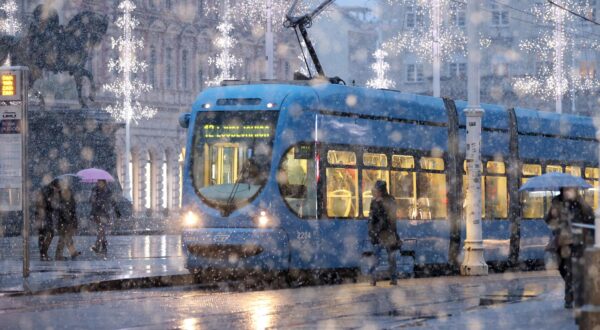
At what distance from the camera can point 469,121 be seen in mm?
27781

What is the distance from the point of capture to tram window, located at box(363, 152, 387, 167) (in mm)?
26125

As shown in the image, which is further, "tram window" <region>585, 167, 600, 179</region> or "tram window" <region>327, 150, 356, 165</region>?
"tram window" <region>585, 167, 600, 179</region>

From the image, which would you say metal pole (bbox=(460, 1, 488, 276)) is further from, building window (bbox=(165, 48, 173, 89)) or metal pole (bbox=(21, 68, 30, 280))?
building window (bbox=(165, 48, 173, 89))

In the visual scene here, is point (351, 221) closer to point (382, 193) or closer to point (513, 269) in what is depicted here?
point (382, 193)

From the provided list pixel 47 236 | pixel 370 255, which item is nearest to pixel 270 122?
pixel 370 255

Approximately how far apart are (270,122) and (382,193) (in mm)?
2058

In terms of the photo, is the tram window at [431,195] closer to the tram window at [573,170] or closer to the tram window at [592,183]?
the tram window at [573,170]

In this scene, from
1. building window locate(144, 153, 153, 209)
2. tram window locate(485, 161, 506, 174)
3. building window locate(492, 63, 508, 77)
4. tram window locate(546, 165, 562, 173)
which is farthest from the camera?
building window locate(492, 63, 508, 77)

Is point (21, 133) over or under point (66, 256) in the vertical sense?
over

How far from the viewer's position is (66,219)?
31.5 m

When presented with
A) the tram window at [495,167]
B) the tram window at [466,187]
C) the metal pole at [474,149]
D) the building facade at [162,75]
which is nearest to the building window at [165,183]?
the building facade at [162,75]

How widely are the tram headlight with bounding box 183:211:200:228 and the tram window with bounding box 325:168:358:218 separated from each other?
6.87ft

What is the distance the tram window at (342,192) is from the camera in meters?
25.0

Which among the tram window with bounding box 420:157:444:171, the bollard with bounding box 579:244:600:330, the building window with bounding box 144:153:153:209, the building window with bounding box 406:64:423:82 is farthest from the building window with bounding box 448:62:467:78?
the bollard with bounding box 579:244:600:330
